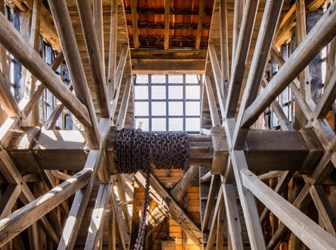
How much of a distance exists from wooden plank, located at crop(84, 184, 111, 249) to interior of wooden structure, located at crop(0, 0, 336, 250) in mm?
15

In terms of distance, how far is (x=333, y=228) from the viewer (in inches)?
155

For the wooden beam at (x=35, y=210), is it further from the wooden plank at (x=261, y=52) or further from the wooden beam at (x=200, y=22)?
the wooden beam at (x=200, y=22)

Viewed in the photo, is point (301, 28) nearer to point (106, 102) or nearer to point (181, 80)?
point (106, 102)

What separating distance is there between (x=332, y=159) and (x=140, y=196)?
8.40 meters

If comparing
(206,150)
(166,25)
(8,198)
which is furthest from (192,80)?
(8,198)

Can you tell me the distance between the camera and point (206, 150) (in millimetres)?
4262

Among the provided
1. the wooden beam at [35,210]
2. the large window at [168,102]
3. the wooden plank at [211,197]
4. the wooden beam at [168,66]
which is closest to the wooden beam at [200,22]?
the wooden beam at [168,66]

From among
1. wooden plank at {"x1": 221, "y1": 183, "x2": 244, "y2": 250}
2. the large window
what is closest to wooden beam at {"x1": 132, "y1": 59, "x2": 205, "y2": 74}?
wooden plank at {"x1": 221, "y1": 183, "x2": 244, "y2": 250}

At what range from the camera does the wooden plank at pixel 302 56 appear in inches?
86.6

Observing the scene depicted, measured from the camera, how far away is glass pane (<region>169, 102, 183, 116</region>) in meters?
12.5

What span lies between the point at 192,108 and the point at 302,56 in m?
10.0

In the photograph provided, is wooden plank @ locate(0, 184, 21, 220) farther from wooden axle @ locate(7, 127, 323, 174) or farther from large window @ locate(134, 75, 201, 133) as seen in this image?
large window @ locate(134, 75, 201, 133)

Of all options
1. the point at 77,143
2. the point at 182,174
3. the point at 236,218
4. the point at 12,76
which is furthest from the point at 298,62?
the point at 182,174

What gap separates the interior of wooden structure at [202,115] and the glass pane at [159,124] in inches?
184
